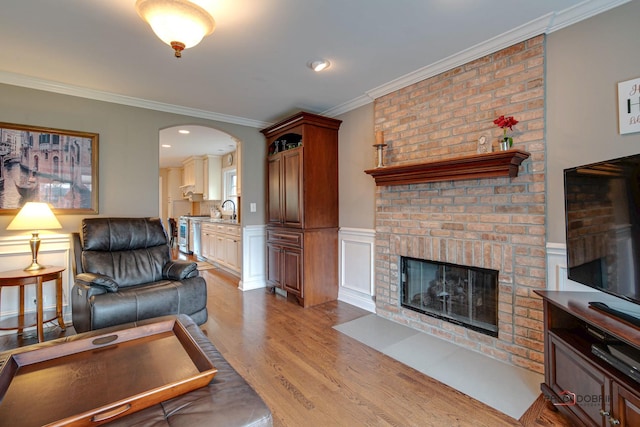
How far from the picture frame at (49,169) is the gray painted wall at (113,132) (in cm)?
8

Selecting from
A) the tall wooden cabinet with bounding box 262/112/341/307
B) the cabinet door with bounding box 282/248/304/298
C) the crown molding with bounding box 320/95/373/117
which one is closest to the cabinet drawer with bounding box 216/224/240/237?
the tall wooden cabinet with bounding box 262/112/341/307

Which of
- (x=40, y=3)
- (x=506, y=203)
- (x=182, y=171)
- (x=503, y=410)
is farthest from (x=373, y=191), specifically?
(x=182, y=171)

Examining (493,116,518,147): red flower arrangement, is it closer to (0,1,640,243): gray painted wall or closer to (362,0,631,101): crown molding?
(0,1,640,243): gray painted wall

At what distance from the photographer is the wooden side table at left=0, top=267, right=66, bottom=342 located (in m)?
2.48

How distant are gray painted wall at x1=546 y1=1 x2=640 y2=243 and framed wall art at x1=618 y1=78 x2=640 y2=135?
0.09 ft

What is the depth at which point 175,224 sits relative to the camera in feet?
26.2

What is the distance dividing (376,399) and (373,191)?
84.0 inches

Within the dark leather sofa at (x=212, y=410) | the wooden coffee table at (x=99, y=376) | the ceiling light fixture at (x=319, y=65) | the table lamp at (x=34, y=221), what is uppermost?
the ceiling light fixture at (x=319, y=65)

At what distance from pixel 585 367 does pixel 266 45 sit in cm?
285

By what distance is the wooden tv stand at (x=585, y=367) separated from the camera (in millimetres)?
1236

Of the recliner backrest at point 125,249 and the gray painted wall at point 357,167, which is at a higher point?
the gray painted wall at point 357,167

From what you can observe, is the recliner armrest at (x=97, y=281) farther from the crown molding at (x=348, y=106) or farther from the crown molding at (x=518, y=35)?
the crown molding at (x=518, y=35)

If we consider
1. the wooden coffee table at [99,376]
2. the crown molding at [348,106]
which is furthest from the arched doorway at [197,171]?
the wooden coffee table at [99,376]

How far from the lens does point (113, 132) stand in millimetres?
3326
